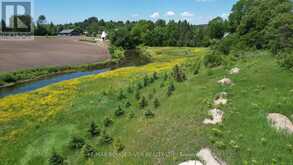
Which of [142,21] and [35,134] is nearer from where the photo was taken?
[35,134]

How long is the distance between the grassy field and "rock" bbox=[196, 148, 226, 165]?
0.87 ft

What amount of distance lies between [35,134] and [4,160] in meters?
2.97

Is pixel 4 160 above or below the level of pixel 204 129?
below

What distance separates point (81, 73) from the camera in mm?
43625

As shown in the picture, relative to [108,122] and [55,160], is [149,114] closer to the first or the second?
[108,122]

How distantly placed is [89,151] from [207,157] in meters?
5.96

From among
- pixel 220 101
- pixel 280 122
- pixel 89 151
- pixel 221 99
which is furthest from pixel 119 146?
pixel 280 122

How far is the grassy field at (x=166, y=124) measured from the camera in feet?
33.8

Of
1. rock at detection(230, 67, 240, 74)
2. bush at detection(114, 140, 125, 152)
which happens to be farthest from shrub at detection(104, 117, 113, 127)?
rock at detection(230, 67, 240, 74)

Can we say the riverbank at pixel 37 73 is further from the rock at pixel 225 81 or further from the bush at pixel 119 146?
the rock at pixel 225 81

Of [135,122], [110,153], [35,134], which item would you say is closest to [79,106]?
[35,134]

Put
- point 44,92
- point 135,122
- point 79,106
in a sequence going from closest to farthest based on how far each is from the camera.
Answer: point 135,122, point 79,106, point 44,92

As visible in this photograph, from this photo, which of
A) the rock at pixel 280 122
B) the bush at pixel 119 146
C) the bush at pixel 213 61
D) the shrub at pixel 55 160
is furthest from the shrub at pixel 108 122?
the bush at pixel 213 61

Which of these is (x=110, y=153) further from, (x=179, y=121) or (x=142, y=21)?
(x=142, y=21)
